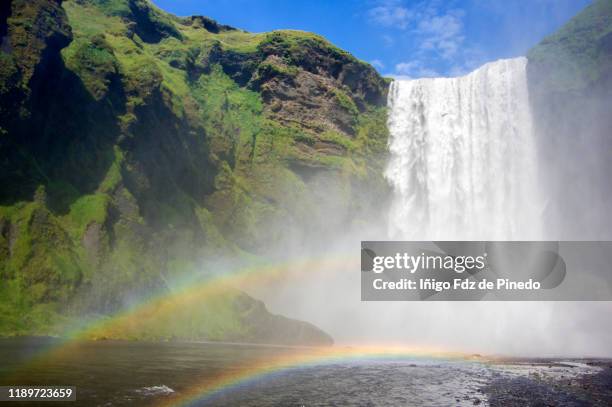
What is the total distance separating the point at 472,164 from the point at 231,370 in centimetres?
6327

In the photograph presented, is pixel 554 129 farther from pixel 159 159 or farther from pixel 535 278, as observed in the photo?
pixel 159 159

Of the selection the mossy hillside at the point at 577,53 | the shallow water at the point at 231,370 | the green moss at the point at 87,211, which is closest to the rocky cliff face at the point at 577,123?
the mossy hillside at the point at 577,53

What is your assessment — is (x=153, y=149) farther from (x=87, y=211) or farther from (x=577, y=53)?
(x=577, y=53)

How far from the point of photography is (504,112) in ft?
270

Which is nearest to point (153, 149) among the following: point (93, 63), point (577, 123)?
point (93, 63)

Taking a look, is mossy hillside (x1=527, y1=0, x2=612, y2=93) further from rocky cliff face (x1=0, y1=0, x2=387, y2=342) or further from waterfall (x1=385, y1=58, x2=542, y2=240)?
rocky cliff face (x1=0, y1=0, x2=387, y2=342)

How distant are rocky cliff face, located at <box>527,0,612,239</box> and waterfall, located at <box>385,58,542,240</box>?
2.48 meters

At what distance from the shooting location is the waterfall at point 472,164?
80.0 m

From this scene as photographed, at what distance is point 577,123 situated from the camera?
247 feet

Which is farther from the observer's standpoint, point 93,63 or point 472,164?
point 472,164

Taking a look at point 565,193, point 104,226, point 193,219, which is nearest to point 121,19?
point 193,219

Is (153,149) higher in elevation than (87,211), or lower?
higher

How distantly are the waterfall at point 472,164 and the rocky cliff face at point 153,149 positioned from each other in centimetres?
779

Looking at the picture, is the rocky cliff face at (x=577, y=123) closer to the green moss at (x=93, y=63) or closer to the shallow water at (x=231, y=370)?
the shallow water at (x=231, y=370)
